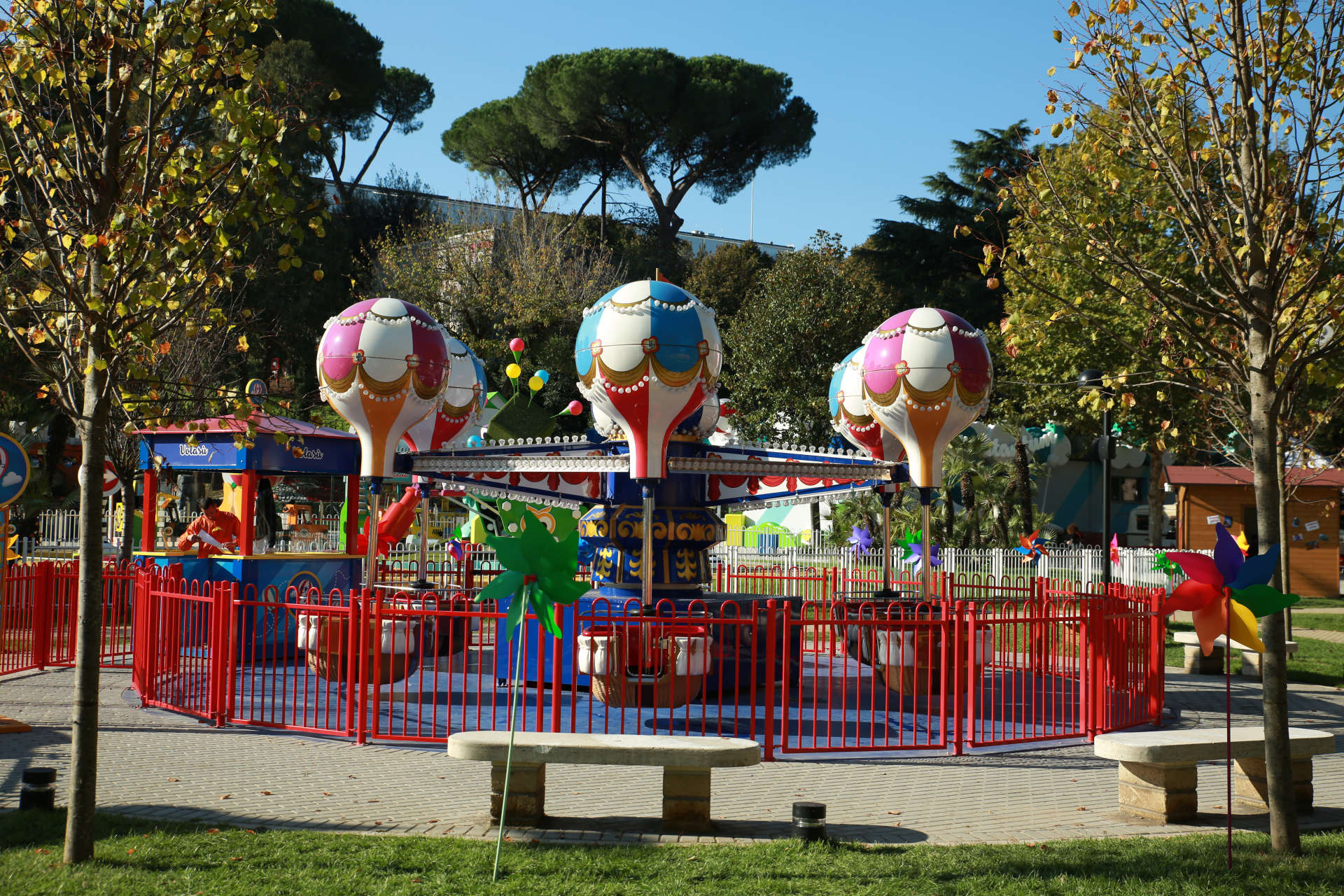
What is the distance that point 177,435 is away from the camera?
13.4 metres

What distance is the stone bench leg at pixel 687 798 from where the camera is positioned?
6.46m

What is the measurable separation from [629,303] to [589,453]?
4.96 feet

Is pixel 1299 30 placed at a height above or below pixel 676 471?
above

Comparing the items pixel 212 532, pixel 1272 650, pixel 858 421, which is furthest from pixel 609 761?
pixel 212 532

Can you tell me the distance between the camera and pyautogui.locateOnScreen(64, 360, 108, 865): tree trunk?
5.45 metres

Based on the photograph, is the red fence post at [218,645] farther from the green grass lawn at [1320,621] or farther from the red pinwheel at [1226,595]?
the green grass lawn at [1320,621]

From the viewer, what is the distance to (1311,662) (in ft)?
48.4

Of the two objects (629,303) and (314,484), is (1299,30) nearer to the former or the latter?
(629,303)

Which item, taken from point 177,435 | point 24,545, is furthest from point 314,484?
point 177,435

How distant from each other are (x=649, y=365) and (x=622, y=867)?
17.5ft

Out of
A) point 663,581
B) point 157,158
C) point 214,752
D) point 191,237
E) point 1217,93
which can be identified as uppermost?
point 1217,93

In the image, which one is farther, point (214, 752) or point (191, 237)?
point (214, 752)

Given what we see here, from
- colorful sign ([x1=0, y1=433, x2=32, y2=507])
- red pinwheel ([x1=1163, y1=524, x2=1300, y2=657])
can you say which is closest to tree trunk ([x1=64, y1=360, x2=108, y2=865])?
colorful sign ([x1=0, y1=433, x2=32, y2=507])

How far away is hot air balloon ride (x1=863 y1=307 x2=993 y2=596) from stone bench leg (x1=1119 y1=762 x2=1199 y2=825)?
4681 mm
